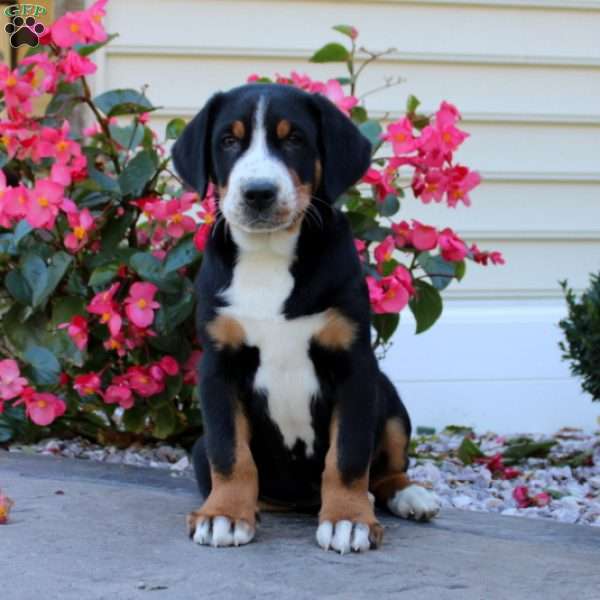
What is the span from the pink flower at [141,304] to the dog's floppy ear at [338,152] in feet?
3.54

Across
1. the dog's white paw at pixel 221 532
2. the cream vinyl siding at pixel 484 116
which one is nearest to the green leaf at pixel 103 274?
the dog's white paw at pixel 221 532

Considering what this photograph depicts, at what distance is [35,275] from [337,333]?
1.57 metres

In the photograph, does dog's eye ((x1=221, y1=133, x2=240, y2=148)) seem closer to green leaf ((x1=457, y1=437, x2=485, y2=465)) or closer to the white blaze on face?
the white blaze on face

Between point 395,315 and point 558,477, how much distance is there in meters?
1.17

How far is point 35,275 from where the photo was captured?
4.36 metres

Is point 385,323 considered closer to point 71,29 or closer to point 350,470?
point 350,470

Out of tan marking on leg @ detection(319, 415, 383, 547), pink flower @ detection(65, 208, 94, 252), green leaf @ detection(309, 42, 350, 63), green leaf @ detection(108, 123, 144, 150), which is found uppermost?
green leaf @ detection(309, 42, 350, 63)

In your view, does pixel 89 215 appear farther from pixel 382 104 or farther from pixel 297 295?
pixel 382 104

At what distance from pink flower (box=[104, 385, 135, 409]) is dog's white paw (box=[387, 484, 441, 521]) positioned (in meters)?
1.20

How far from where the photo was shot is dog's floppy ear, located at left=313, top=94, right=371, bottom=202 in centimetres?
333

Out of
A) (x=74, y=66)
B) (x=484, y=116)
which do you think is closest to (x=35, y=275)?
(x=74, y=66)

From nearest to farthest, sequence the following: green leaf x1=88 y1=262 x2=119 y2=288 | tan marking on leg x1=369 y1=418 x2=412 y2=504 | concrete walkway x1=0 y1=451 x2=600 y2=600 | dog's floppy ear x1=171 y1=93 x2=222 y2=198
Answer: concrete walkway x1=0 y1=451 x2=600 y2=600, dog's floppy ear x1=171 y1=93 x2=222 y2=198, tan marking on leg x1=369 y1=418 x2=412 y2=504, green leaf x1=88 y1=262 x2=119 y2=288

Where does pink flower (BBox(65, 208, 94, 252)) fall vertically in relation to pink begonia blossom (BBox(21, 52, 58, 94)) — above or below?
below

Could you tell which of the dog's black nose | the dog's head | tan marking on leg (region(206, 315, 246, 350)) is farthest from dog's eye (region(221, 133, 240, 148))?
tan marking on leg (region(206, 315, 246, 350))
